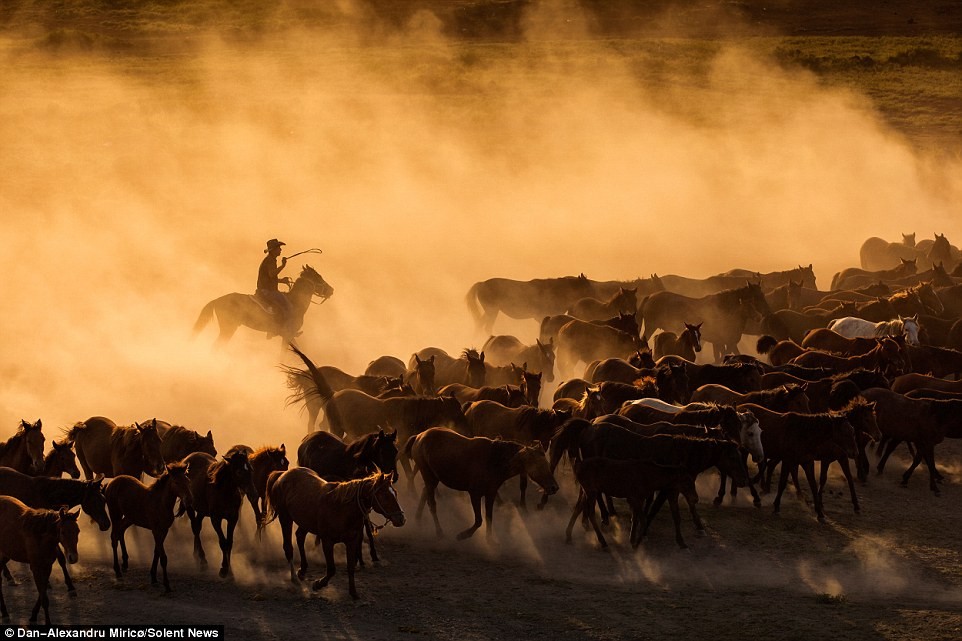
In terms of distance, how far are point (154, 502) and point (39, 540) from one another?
142 centimetres

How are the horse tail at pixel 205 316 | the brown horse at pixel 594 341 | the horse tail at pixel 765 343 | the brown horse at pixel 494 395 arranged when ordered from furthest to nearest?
the horse tail at pixel 205 316 < the brown horse at pixel 594 341 < the horse tail at pixel 765 343 < the brown horse at pixel 494 395

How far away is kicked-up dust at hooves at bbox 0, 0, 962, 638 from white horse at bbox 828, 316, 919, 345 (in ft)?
0.26

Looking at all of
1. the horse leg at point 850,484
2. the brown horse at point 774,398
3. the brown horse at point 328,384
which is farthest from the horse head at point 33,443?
the horse leg at point 850,484

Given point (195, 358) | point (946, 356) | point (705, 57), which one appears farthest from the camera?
point (705, 57)

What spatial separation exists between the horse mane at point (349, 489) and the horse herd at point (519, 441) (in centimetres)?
2

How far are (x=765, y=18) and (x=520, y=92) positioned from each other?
20.2m

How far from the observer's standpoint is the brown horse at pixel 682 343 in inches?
818

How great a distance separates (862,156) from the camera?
4803 cm

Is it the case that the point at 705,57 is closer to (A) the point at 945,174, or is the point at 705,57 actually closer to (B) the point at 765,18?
(B) the point at 765,18

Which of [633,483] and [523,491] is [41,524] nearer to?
[523,491]

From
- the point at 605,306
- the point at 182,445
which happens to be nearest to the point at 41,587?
the point at 182,445

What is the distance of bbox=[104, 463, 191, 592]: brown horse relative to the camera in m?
12.9

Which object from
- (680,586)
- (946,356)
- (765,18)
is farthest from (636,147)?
(680,586)

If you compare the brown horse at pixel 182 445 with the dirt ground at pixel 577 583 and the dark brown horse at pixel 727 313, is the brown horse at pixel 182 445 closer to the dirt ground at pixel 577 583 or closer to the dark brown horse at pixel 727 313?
the dirt ground at pixel 577 583
